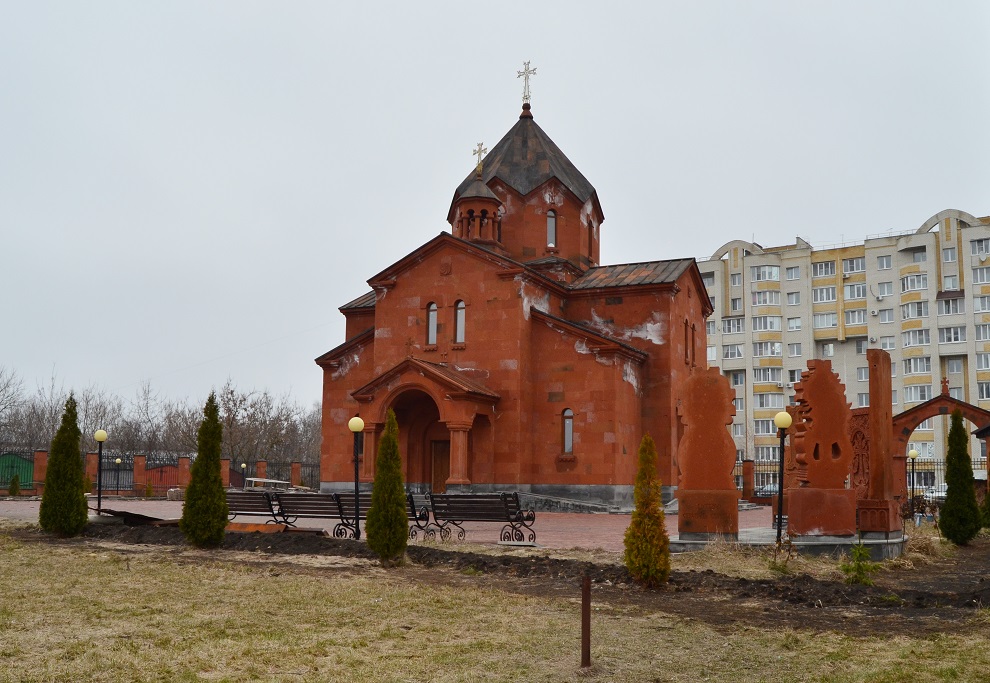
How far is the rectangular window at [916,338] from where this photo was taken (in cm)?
5366

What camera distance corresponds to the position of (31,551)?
12.8m

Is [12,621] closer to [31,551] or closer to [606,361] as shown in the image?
[31,551]

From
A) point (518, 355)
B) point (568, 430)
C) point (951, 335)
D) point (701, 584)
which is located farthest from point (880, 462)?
point (951, 335)

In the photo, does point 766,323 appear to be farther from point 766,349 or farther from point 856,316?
point 856,316

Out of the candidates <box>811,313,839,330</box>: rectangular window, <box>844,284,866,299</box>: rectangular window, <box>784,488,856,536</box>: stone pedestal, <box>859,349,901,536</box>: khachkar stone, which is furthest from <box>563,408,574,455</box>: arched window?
<box>844,284,866,299</box>: rectangular window

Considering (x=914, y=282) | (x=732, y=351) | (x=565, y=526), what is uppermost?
(x=914, y=282)

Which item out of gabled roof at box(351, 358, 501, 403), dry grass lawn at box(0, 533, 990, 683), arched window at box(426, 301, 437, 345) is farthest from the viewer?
arched window at box(426, 301, 437, 345)

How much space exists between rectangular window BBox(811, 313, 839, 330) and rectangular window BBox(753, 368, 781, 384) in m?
3.70

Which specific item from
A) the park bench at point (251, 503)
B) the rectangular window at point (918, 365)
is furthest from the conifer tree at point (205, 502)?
the rectangular window at point (918, 365)

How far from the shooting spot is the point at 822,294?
5759 centimetres

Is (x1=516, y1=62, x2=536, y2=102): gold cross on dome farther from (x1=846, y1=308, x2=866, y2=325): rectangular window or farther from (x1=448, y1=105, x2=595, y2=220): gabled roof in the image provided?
(x1=846, y1=308, x2=866, y2=325): rectangular window

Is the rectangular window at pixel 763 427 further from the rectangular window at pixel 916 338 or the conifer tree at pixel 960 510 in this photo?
the conifer tree at pixel 960 510

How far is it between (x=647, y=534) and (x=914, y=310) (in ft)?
165

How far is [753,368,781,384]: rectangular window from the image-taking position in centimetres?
5841
